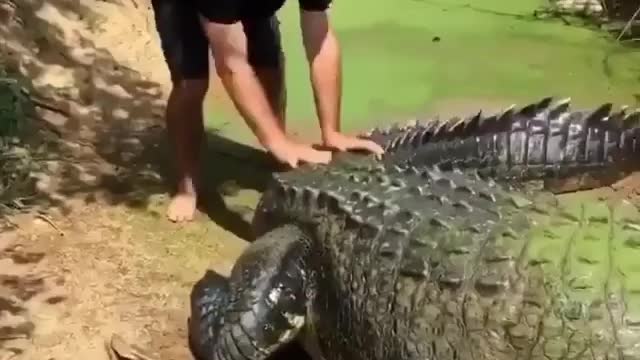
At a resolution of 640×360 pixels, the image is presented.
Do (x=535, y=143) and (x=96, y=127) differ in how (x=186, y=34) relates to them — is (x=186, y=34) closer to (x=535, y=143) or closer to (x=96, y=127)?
(x=96, y=127)

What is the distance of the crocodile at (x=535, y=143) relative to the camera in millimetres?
3445

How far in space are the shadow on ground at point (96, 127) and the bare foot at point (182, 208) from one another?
3.1 inches

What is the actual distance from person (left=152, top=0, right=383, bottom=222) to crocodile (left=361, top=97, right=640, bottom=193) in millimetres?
245

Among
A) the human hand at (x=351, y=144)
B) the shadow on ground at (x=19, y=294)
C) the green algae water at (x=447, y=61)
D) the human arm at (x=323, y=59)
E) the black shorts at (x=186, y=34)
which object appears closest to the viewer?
the shadow on ground at (x=19, y=294)

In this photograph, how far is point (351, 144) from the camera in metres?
3.36

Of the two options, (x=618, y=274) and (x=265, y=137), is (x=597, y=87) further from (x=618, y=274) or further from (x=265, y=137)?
(x=618, y=274)

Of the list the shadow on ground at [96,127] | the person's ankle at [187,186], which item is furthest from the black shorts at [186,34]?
the shadow on ground at [96,127]

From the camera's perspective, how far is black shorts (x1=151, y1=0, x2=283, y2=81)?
12.2ft

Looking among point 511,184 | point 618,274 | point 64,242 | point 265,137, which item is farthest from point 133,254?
point 618,274

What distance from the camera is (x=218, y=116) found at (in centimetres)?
470

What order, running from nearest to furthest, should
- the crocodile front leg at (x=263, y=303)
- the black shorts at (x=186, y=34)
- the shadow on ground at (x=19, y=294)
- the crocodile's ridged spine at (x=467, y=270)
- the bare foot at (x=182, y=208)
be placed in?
the crocodile's ridged spine at (x=467, y=270)
the crocodile front leg at (x=263, y=303)
the shadow on ground at (x=19, y=294)
the black shorts at (x=186, y=34)
the bare foot at (x=182, y=208)

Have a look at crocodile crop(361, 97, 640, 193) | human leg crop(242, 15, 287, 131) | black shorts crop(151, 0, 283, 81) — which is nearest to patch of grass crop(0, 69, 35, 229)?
black shorts crop(151, 0, 283, 81)

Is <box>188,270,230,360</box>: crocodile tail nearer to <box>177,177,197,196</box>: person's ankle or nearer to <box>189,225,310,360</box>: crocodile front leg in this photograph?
<box>189,225,310,360</box>: crocodile front leg

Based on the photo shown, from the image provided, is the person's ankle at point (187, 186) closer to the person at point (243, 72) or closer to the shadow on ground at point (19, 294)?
the person at point (243, 72)
